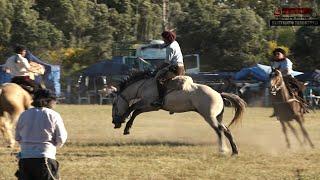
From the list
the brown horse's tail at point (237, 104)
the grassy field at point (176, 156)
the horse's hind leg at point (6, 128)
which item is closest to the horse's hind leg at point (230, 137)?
the grassy field at point (176, 156)

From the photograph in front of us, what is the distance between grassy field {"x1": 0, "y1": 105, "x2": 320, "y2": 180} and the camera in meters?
10.5

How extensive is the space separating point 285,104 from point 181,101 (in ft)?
9.61

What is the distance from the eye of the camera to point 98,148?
13938 mm

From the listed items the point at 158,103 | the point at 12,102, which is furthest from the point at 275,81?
the point at 12,102

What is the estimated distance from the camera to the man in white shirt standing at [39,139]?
23.8 feet

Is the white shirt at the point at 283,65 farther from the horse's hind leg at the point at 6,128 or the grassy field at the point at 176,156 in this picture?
the horse's hind leg at the point at 6,128

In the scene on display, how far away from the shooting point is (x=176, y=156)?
1268cm

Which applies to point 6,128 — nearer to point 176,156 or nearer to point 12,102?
point 12,102

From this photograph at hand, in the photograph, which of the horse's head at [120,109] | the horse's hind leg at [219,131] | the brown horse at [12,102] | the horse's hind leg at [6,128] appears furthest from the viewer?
the horse's head at [120,109]

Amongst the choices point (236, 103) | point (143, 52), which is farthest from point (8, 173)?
point (143, 52)

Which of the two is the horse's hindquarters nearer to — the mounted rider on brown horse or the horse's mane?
the horse's mane

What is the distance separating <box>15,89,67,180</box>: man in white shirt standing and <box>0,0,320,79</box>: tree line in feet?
131

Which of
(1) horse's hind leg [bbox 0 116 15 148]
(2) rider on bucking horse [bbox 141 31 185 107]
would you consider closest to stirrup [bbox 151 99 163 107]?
(2) rider on bucking horse [bbox 141 31 185 107]

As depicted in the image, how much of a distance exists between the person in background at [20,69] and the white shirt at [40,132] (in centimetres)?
680
